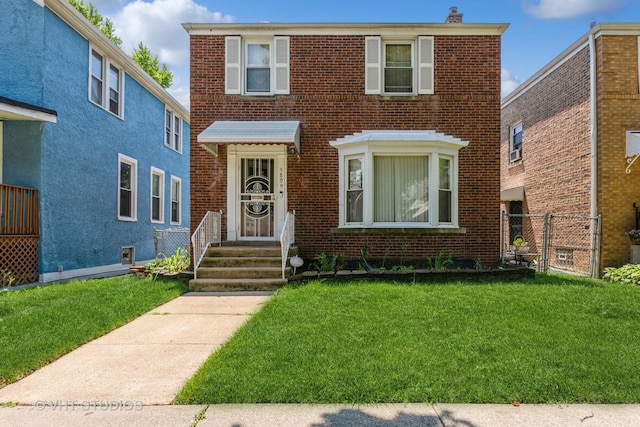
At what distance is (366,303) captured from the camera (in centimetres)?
638

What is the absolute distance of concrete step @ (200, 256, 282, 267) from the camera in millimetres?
8820

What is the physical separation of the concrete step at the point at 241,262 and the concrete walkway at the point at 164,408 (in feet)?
14.1

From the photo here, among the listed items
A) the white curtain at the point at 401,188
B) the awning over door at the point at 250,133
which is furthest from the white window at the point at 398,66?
the awning over door at the point at 250,133

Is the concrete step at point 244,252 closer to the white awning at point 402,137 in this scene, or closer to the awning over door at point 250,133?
the awning over door at point 250,133

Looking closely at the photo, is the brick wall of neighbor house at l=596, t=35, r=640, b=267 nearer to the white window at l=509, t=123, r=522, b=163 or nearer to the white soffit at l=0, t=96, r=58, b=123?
the white window at l=509, t=123, r=522, b=163

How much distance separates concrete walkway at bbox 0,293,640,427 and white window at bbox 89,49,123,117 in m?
9.73

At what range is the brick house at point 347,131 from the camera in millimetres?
9680

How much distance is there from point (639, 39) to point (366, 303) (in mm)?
10426

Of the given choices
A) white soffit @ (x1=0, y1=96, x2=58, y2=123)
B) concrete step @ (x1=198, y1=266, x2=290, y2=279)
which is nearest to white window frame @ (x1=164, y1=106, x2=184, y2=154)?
white soffit @ (x1=0, y1=96, x2=58, y2=123)

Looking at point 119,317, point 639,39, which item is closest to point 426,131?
point 639,39

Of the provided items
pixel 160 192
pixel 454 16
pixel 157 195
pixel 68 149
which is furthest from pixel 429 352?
pixel 160 192

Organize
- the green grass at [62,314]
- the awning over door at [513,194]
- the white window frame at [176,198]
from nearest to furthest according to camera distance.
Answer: the green grass at [62,314] < the awning over door at [513,194] < the white window frame at [176,198]

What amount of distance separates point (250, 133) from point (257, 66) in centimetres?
224

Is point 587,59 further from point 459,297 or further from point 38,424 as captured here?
point 38,424
